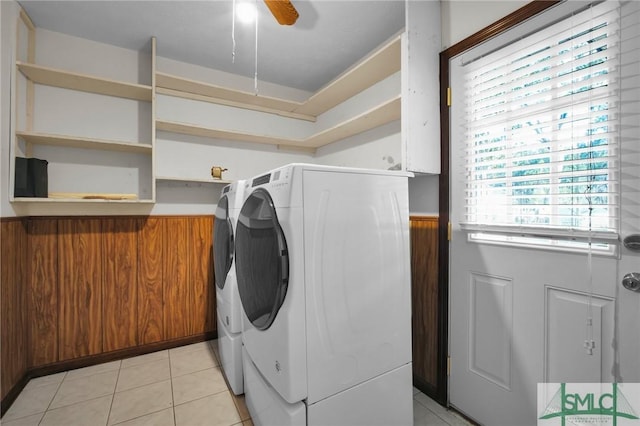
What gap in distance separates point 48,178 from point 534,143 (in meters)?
3.16

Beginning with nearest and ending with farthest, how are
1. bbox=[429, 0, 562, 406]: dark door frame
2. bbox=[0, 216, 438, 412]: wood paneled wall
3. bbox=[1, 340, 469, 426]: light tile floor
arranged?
bbox=[1, 340, 469, 426]: light tile floor
bbox=[429, 0, 562, 406]: dark door frame
bbox=[0, 216, 438, 412]: wood paneled wall

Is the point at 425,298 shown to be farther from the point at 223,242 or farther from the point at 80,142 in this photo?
the point at 80,142

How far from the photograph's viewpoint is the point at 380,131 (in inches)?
95.0

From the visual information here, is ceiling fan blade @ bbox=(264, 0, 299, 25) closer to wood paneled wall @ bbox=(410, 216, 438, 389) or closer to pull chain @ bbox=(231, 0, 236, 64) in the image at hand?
pull chain @ bbox=(231, 0, 236, 64)

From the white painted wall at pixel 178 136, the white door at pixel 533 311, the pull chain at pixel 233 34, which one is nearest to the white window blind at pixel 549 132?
the white door at pixel 533 311

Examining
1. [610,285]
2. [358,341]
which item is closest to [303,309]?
[358,341]

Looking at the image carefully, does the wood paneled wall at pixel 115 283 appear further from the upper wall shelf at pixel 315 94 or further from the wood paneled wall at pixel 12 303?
the upper wall shelf at pixel 315 94

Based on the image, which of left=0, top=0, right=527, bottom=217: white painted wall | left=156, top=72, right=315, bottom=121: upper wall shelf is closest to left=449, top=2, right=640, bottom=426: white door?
left=0, top=0, right=527, bottom=217: white painted wall

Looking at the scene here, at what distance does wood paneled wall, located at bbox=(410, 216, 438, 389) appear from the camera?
6.06 feet

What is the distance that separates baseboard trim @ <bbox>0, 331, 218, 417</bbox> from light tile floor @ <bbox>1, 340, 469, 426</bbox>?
39mm

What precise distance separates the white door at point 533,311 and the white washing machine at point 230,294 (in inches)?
52.0

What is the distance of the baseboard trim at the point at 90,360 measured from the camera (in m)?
1.80

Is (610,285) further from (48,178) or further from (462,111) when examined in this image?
(48,178)

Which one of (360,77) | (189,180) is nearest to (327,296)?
(189,180)
